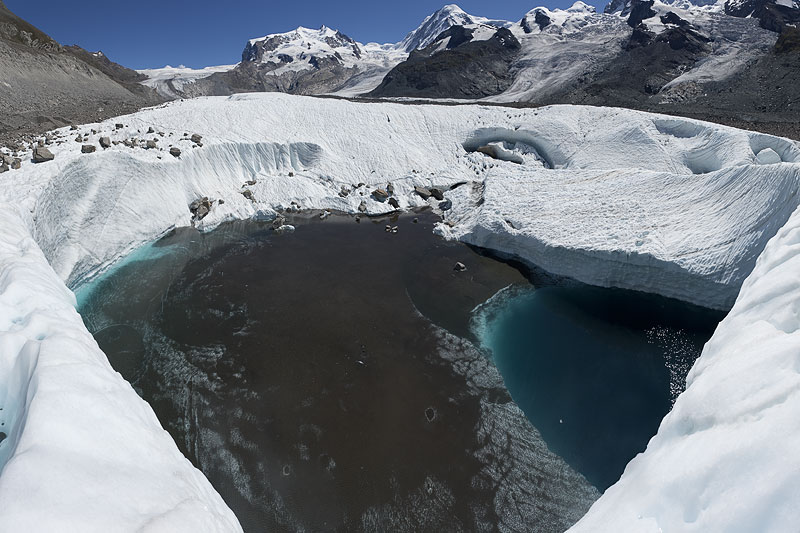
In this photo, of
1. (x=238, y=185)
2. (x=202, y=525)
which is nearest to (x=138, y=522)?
(x=202, y=525)

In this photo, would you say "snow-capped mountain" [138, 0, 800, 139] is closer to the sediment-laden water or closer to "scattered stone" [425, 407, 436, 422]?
the sediment-laden water

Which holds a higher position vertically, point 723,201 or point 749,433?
point 723,201

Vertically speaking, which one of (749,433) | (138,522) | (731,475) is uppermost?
(749,433)

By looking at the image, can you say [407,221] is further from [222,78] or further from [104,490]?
[222,78]

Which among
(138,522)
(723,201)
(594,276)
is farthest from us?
(594,276)

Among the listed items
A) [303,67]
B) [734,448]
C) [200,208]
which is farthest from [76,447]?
[303,67]

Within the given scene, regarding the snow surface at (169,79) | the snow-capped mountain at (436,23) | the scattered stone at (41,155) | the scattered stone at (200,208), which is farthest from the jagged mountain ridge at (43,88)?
the snow-capped mountain at (436,23)
